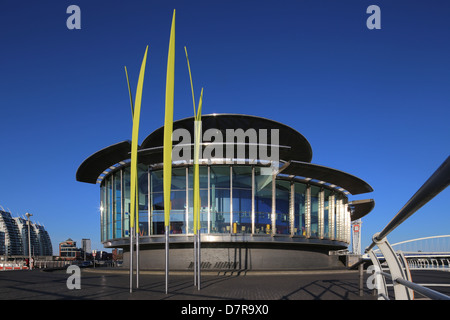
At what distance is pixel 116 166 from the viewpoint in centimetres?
2933

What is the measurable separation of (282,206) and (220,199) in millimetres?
5404

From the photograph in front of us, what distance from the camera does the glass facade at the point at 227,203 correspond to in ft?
84.4

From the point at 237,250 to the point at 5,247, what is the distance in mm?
184349

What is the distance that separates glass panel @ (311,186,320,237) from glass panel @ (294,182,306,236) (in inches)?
41.9

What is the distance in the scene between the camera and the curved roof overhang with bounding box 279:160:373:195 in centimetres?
2594

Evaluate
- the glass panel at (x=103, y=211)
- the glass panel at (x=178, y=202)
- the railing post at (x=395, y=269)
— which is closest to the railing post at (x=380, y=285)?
the railing post at (x=395, y=269)

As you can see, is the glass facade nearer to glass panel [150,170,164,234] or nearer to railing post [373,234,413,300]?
glass panel [150,170,164,234]

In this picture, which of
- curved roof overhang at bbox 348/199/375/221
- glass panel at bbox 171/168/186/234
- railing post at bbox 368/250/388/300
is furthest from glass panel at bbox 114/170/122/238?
railing post at bbox 368/250/388/300

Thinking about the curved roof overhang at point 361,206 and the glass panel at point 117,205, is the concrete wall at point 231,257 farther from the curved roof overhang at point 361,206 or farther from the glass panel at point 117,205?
the curved roof overhang at point 361,206

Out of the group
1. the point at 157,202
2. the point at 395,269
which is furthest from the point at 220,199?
the point at 395,269

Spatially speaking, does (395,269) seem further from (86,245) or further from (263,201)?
(86,245)

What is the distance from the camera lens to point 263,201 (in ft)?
87.6
